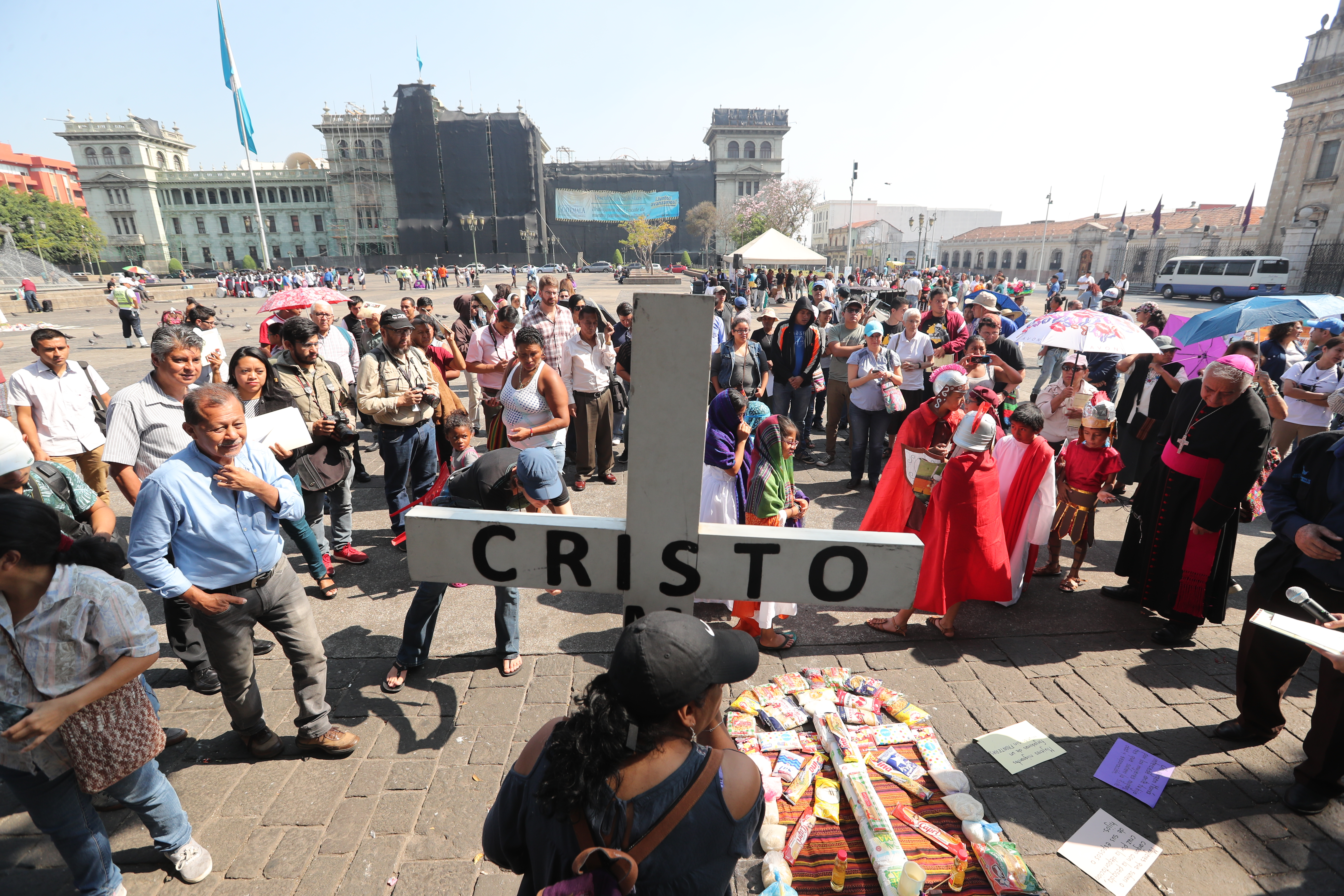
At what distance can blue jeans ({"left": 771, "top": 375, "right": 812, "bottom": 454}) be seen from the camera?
296 inches

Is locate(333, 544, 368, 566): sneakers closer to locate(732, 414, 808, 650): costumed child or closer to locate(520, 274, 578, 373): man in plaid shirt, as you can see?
locate(520, 274, 578, 373): man in plaid shirt

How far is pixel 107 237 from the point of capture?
228 feet

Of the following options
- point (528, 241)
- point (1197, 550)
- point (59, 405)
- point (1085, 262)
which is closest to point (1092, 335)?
point (1197, 550)

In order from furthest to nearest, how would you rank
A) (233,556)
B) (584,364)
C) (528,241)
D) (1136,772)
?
(528,241), (584,364), (1136,772), (233,556)

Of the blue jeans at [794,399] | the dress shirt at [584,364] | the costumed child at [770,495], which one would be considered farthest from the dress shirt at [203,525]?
the blue jeans at [794,399]

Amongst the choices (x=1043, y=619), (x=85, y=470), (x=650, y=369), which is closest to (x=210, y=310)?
(x=85, y=470)

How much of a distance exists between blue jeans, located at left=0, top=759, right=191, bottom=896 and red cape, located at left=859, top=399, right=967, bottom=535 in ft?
13.0

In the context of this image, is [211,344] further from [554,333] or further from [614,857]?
[614,857]

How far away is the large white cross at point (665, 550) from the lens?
4.66 feet

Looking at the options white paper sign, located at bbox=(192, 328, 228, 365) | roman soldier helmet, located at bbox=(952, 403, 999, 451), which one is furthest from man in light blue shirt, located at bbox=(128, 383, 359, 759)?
roman soldier helmet, located at bbox=(952, 403, 999, 451)

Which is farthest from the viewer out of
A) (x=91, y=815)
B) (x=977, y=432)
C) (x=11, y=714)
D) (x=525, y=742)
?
(x=977, y=432)

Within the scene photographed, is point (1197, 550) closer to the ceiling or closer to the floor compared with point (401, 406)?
closer to the floor

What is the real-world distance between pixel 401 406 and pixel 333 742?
8.46ft

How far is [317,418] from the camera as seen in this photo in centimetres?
462
